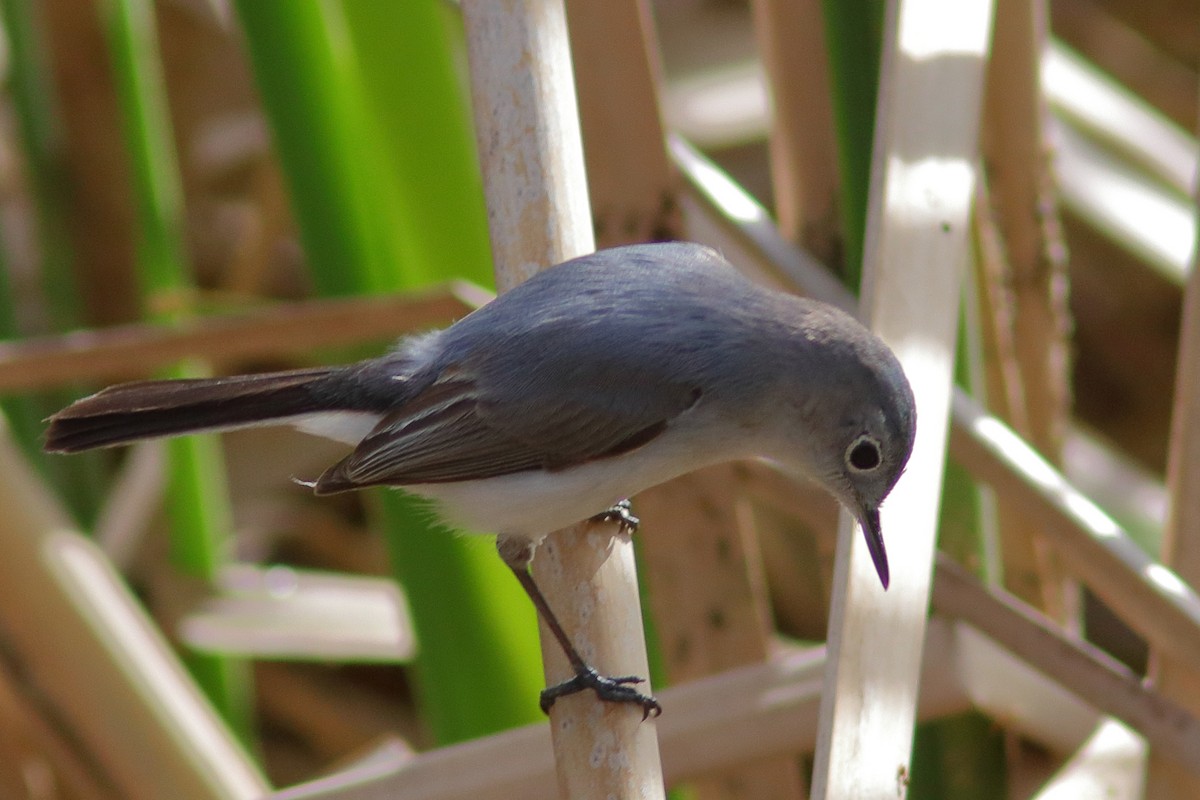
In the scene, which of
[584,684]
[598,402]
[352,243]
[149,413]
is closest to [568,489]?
[598,402]

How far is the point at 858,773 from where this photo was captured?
1.17 meters

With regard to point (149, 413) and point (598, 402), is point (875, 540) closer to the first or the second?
point (598, 402)

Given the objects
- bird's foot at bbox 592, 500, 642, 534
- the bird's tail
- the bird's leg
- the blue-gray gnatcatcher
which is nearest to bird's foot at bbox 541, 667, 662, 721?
the bird's leg

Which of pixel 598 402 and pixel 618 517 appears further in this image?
pixel 618 517

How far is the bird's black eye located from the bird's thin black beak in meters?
0.06

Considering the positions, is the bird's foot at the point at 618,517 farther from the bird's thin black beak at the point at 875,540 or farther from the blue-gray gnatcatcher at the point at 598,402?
the bird's thin black beak at the point at 875,540

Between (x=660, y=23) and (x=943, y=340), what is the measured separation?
115 inches

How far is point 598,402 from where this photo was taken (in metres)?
1.58

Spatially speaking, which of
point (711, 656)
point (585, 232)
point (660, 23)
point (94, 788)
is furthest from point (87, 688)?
point (660, 23)

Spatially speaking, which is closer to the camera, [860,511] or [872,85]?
[860,511]

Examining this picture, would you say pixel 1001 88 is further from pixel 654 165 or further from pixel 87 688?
pixel 87 688

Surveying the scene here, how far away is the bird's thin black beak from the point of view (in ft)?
4.32

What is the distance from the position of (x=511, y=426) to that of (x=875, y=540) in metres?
0.49

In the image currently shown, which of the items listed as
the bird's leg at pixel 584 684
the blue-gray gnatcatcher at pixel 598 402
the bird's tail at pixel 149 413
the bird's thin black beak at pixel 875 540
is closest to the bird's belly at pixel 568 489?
the blue-gray gnatcatcher at pixel 598 402
